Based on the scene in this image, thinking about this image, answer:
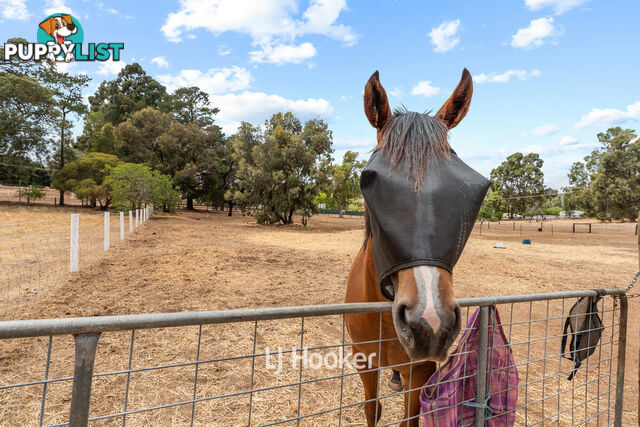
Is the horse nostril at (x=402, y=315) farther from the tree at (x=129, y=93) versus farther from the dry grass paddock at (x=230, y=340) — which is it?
the tree at (x=129, y=93)

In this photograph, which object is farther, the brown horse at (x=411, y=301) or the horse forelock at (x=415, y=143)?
the horse forelock at (x=415, y=143)

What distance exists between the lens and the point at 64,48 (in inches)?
691

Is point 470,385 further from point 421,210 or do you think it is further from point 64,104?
point 64,104

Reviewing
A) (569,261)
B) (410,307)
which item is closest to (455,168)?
(410,307)

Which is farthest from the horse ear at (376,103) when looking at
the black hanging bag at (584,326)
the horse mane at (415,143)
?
the black hanging bag at (584,326)

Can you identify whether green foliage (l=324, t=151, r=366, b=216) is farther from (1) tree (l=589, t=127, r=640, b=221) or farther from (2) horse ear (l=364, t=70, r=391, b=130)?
(2) horse ear (l=364, t=70, r=391, b=130)

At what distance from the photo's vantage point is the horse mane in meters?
1.43

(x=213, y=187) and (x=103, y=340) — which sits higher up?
(x=213, y=187)

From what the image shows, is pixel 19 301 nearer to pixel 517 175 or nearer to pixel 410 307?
pixel 410 307

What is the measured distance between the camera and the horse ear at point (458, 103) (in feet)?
6.13

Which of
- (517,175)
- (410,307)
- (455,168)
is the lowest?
(410,307)

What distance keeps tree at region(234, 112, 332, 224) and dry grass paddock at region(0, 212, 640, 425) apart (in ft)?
44.7

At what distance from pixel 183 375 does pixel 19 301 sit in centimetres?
377

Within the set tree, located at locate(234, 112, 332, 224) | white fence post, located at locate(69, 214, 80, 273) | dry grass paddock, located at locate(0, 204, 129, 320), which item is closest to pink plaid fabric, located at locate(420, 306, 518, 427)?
dry grass paddock, located at locate(0, 204, 129, 320)
